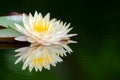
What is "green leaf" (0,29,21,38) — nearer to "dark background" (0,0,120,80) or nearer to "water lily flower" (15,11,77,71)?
"water lily flower" (15,11,77,71)

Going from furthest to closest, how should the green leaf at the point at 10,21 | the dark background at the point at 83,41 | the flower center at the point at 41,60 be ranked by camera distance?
the dark background at the point at 83,41
the green leaf at the point at 10,21
the flower center at the point at 41,60

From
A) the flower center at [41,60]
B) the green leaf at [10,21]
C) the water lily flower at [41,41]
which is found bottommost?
the flower center at [41,60]

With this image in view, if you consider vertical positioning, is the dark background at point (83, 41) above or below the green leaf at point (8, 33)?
above

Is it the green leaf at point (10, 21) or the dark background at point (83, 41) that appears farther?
the dark background at point (83, 41)

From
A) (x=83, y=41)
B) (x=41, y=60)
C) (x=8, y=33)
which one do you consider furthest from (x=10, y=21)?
(x=83, y=41)

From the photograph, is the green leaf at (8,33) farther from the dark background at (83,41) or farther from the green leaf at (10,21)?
the dark background at (83,41)

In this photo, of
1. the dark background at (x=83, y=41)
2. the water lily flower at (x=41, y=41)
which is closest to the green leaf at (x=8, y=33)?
the water lily flower at (x=41, y=41)

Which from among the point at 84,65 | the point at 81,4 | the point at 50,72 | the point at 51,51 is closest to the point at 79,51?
the point at 84,65
